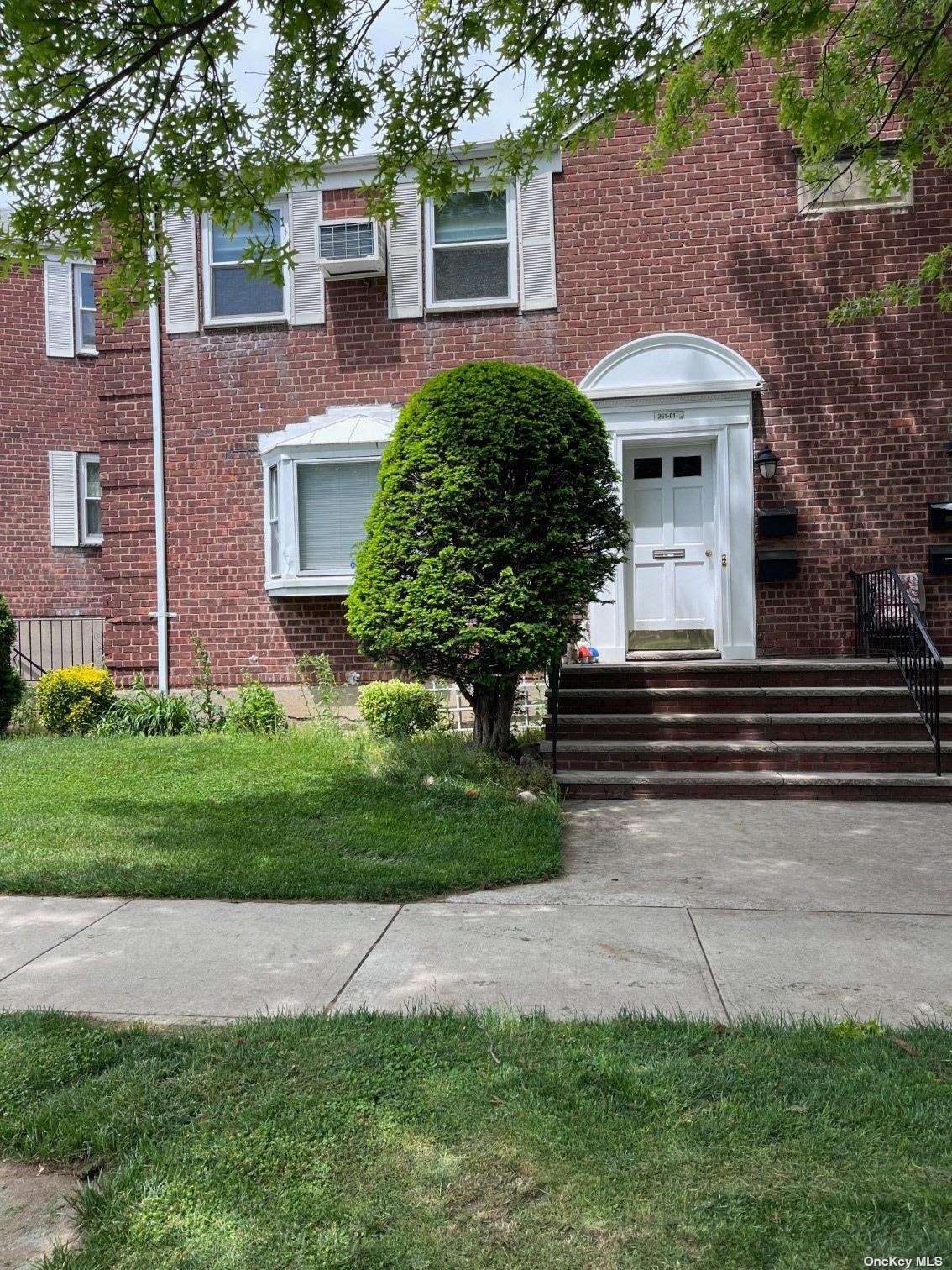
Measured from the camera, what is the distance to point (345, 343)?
11180mm

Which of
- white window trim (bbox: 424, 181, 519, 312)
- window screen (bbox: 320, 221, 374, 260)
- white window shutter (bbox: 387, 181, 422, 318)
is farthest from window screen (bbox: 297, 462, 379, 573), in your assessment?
window screen (bbox: 320, 221, 374, 260)

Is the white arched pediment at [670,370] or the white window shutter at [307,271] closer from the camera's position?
the white arched pediment at [670,370]

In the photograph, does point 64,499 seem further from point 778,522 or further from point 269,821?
point 778,522

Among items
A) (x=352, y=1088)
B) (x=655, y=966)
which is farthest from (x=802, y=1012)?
(x=352, y=1088)

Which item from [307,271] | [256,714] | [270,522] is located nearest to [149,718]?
[256,714]

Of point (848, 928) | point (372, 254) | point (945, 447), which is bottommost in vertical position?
point (848, 928)

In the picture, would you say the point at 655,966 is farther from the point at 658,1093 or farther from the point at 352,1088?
the point at 352,1088

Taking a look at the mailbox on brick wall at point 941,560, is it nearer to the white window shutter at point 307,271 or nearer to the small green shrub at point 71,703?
the white window shutter at point 307,271

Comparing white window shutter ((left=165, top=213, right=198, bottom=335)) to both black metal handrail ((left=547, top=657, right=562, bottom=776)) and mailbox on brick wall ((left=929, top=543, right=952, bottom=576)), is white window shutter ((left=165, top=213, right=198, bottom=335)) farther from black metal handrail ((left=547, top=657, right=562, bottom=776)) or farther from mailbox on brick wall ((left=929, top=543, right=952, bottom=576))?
mailbox on brick wall ((left=929, top=543, right=952, bottom=576))

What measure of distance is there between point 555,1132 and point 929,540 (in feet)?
30.6

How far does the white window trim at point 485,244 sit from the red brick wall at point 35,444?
8502 mm

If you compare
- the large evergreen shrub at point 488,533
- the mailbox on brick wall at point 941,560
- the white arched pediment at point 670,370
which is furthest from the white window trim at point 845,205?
the large evergreen shrub at point 488,533

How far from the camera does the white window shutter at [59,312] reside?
16.8 metres

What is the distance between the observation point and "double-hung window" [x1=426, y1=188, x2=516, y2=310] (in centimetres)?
1095
